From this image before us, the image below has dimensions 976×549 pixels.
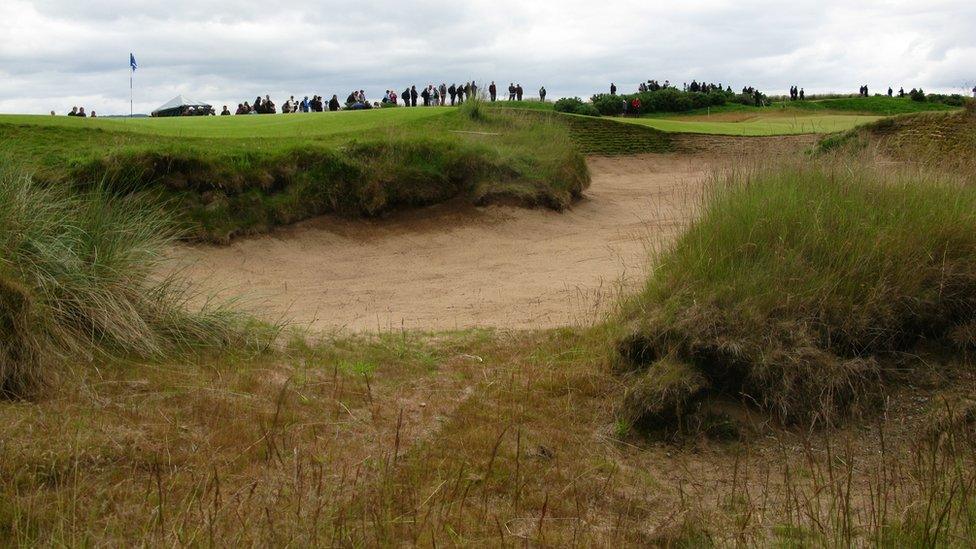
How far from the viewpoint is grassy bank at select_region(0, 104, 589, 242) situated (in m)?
13.0

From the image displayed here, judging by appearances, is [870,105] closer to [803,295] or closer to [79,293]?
[803,295]

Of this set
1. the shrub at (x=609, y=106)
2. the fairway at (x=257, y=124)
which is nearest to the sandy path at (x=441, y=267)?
the fairway at (x=257, y=124)

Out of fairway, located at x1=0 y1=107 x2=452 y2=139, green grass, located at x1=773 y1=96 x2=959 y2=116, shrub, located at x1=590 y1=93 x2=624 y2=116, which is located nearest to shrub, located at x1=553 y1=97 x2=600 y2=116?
shrub, located at x1=590 y1=93 x2=624 y2=116

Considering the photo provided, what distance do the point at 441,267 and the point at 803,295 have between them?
692 cm

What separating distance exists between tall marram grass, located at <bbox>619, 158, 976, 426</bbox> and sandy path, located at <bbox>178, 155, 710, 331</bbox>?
4.72 feet

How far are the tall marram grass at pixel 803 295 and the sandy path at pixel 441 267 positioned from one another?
1438mm

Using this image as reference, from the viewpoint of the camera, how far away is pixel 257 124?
2136 cm

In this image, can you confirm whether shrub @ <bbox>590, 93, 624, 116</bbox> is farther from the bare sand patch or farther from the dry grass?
the dry grass

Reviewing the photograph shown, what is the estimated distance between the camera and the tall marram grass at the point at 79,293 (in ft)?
21.9

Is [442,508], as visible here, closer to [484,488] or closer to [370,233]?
[484,488]

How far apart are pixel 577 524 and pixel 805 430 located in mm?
2712

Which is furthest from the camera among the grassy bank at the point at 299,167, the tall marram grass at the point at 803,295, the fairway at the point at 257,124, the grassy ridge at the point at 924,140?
the fairway at the point at 257,124

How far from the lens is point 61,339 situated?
727 cm

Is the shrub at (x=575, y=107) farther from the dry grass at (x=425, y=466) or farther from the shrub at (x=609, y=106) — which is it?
the dry grass at (x=425, y=466)
